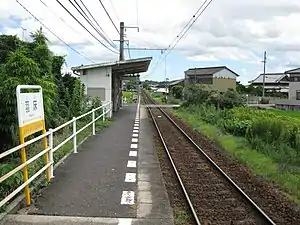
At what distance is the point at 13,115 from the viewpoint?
30.3 feet

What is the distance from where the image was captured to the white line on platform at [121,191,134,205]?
5.83m

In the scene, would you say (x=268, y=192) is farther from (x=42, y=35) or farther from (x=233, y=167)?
(x=42, y=35)

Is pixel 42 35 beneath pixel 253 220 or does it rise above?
above

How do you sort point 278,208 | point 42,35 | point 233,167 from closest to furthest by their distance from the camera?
point 278,208 < point 233,167 < point 42,35

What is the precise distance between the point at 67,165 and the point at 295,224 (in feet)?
15.4

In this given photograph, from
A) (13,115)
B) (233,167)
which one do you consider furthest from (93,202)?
(233,167)

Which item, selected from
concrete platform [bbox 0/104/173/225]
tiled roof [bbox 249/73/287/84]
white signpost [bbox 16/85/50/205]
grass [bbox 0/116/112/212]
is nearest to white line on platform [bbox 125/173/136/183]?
concrete platform [bbox 0/104/173/225]

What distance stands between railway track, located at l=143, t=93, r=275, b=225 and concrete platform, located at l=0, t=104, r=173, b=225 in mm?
550

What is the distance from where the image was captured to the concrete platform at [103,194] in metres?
5.08

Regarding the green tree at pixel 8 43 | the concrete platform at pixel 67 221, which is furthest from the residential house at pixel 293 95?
the concrete platform at pixel 67 221

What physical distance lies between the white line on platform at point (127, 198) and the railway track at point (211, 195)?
88cm

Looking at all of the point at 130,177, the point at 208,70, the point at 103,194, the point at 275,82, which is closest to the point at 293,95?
the point at 208,70

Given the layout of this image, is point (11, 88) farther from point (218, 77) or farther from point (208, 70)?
point (208, 70)

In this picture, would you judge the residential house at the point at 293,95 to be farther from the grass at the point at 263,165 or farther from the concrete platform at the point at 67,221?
the concrete platform at the point at 67,221
